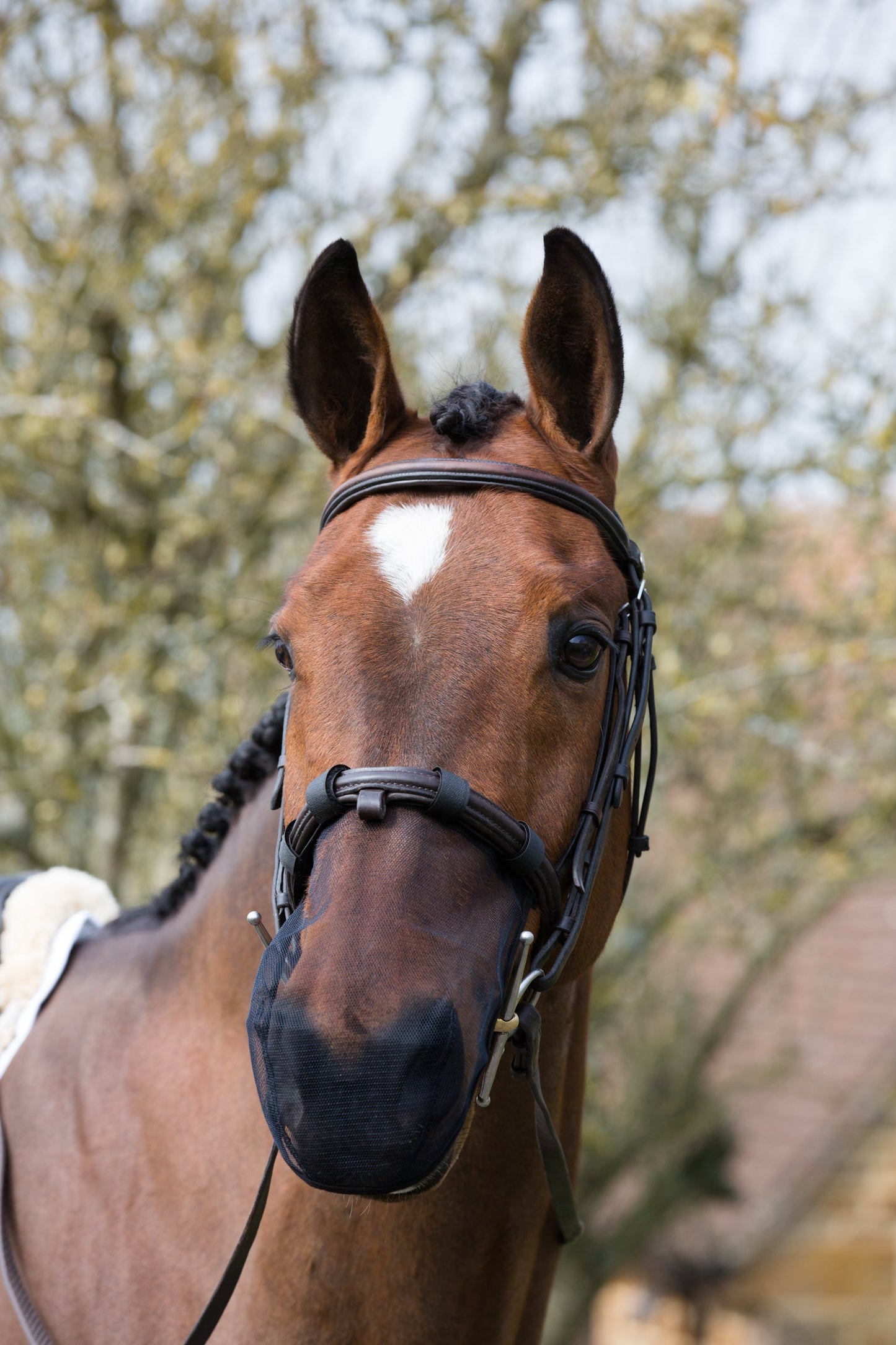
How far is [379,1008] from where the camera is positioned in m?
1.45

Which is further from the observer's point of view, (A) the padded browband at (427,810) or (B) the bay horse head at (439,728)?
(A) the padded browband at (427,810)

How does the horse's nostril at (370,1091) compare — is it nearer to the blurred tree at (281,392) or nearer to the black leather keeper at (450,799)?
the black leather keeper at (450,799)

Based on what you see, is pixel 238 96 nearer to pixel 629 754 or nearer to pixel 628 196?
pixel 628 196

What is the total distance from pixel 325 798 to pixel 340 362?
3.38ft

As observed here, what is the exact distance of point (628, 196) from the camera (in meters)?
6.70

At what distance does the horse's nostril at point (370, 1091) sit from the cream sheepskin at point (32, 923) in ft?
4.03

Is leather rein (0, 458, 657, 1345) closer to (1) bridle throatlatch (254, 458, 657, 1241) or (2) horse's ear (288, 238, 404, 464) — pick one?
(1) bridle throatlatch (254, 458, 657, 1241)

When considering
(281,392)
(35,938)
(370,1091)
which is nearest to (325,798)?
(370,1091)

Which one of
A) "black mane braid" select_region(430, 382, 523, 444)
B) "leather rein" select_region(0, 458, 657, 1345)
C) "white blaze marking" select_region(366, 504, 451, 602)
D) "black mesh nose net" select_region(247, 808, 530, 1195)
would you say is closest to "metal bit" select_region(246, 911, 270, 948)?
"leather rein" select_region(0, 458, 657, 1345)

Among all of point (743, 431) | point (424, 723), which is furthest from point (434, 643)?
point (743, 431)

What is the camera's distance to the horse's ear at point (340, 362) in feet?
7.14

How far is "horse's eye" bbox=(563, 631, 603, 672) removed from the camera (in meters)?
1.84

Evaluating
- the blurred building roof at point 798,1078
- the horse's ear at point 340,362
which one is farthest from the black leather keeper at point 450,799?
the blurred building roof at point 798,1078

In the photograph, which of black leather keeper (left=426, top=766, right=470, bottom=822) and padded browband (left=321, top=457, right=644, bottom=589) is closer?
black leather keeper (left=426, top=766, right=470, bottom=822)
